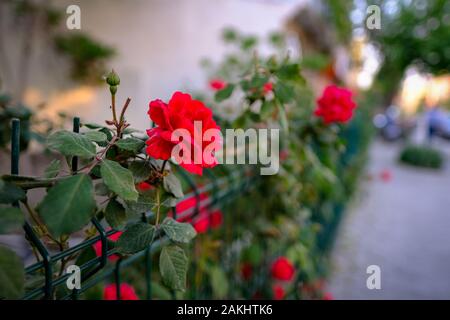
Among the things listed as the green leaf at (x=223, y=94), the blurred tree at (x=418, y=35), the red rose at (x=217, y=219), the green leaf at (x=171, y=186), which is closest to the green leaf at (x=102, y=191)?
the green leaf at (x=171, y=186)

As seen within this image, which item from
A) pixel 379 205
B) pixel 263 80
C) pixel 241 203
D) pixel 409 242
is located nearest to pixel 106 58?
pixel 241 203

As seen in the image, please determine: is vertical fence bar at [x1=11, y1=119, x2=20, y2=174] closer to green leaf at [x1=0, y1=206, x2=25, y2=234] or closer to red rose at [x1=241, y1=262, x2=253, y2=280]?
green leaf at [x1=0, y1=206, x2=25, y2=234]

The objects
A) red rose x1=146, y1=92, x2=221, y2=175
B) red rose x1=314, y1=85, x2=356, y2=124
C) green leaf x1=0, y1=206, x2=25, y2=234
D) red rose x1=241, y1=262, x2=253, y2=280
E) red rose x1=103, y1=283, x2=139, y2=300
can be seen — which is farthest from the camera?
red rose x1=241, y1=262, x2=253, y2=280

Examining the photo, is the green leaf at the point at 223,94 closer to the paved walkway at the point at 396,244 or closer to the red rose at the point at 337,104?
the red rose at the point at 337,104

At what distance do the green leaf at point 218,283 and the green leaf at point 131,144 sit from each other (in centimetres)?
81

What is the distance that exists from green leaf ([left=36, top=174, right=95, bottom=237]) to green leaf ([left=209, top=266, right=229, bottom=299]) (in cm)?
90

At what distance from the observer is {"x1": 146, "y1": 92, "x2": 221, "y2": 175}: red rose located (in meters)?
0.54

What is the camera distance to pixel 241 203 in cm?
168

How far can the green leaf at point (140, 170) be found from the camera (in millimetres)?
620

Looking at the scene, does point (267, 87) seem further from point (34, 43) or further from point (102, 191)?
point (34, 43)

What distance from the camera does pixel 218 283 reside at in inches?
51.0

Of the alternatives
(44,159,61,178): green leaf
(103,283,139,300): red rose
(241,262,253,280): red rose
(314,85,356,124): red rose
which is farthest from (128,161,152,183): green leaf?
(241,262,253,280): red rose
